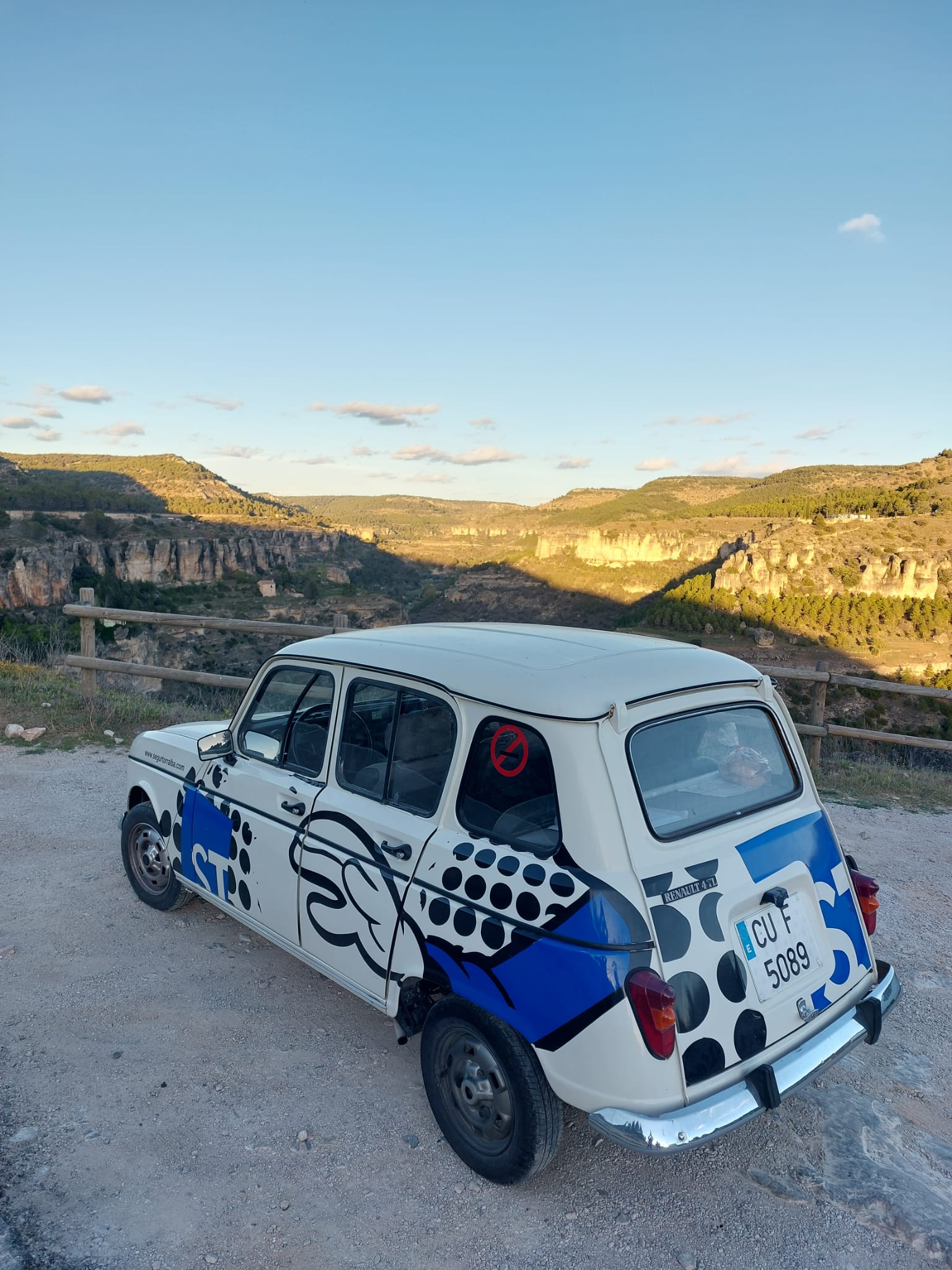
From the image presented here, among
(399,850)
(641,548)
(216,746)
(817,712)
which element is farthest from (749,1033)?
(641,548)

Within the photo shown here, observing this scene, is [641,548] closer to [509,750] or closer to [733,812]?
[733,812]

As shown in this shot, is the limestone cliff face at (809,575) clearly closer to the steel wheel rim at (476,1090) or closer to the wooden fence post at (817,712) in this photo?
the wooden fence post at (817,712)

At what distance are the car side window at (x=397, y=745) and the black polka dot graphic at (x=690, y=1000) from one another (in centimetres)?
101

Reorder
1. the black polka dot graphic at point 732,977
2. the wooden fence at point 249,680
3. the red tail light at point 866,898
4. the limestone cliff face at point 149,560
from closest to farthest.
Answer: the black polka dot graphic at point 732,977
the red tail light at point 866,898
the wooden fence at point 249,680
the limestone cliff face at point 149,560

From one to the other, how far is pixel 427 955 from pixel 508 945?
16.4 inches

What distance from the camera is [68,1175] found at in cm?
252

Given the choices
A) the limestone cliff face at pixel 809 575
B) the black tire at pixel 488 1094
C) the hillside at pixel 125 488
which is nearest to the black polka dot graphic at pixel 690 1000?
the black tire at pixel 488 1094

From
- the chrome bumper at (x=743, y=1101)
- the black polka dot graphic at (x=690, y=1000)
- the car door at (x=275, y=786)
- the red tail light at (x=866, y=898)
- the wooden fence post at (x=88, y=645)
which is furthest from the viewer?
the wooden fence post at (x=88, y=645)

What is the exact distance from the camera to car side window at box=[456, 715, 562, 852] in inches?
93.0

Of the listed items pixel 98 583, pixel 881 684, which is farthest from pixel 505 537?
pixel 881 684

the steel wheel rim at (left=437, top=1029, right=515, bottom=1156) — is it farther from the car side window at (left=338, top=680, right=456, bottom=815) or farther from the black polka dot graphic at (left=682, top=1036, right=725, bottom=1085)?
the car side window at (left=338, top=680, right=456, bottom=815)

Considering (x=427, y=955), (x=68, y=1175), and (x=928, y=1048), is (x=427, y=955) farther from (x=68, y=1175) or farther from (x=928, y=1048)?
(x=928, y=1048)

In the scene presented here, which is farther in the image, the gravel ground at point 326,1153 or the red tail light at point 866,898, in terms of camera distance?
the red tail light at point 866,898

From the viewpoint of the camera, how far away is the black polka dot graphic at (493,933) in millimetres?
2336
